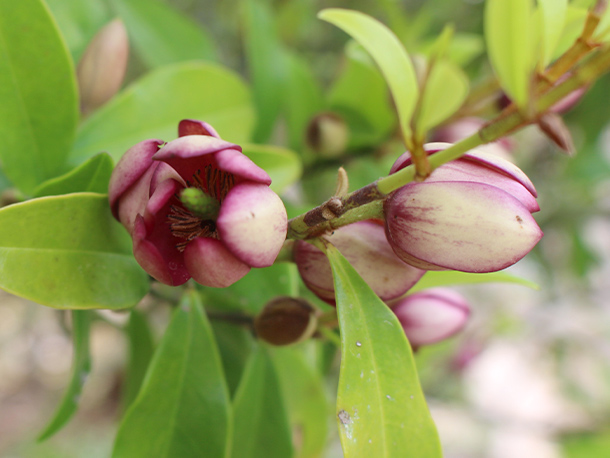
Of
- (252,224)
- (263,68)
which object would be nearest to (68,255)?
(252,224)

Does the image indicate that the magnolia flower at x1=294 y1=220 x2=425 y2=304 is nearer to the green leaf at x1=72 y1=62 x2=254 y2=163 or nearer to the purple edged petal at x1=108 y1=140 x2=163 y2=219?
the purple edged petal at x1=108 y1=140 x2=163 y2=219

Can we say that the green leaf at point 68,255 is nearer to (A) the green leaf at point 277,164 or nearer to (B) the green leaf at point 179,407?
(B) the green leaf at point 179,407

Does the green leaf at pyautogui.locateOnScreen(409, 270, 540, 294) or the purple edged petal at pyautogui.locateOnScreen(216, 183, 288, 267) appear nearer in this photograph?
the purple edged petal at pyautogui.locateOnScreen(216, 183, 288, 267)

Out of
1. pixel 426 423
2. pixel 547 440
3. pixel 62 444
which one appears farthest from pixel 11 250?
pixel 547 440

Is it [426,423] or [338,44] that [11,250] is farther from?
[338,44]

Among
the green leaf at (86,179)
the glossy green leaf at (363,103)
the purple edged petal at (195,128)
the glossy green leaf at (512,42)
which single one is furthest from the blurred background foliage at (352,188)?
the glossy green leaf at (512,42)

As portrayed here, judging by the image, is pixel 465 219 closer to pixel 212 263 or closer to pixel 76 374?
pixel 212 263

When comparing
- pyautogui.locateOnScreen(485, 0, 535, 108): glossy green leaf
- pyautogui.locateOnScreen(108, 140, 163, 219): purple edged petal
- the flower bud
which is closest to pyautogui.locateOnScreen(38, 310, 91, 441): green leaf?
pyautogui.locateOnScreen(108, 140, 163, 219): purple edged petal
